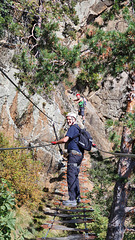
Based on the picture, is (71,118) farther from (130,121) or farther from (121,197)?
(121,197)

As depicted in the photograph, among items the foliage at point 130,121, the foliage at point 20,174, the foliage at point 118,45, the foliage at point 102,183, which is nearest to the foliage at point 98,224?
the foliage at point 102,183

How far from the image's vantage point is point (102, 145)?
46.1 feet

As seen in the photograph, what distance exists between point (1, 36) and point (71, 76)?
8.19 metres

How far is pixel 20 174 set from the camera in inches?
244

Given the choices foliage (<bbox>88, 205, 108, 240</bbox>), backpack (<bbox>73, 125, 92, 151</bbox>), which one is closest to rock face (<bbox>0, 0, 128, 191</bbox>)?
foliage (<bbox>88, 205, 108, 240</bbox>)

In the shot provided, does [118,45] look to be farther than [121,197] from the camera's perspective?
Yes

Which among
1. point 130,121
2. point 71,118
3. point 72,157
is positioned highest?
point 130,121

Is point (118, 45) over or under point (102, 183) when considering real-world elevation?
over

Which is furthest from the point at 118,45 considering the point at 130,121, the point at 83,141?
the point at 83,141

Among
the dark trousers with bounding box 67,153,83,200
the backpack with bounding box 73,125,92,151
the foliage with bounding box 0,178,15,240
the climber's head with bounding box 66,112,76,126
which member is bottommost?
the foliage with bounding box 0,178,15,240

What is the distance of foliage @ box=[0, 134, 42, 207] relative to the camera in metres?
6.12

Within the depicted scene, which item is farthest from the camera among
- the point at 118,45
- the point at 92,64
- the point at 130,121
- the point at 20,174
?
the point at 92,64

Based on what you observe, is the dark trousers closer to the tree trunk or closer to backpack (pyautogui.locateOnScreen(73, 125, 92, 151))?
backpack (pyautogui.locateOnScreen(73, 125, 92, 151))

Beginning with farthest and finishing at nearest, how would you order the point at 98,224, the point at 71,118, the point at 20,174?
the point at 98,224 → the point at 20,174 → the point at 71,118
